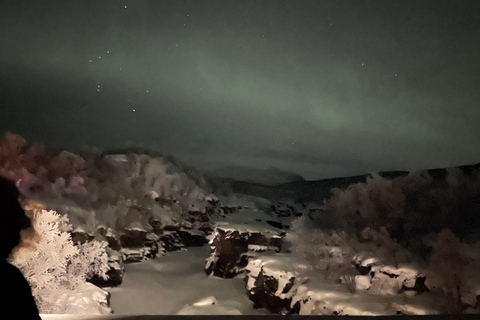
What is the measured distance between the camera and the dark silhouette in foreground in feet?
2.97

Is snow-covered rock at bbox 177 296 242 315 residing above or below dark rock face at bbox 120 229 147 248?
below

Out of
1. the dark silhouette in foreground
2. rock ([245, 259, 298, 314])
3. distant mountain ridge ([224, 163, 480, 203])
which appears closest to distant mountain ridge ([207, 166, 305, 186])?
distant mountain ridge ([224, 163, 480, 203])

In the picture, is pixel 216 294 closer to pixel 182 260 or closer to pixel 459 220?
pixel 182 260

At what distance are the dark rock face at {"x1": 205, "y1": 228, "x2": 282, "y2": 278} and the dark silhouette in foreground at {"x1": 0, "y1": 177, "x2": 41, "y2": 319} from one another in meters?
13.1

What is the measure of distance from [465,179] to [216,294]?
327 inches

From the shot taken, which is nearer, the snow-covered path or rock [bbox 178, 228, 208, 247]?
the snow-covered path

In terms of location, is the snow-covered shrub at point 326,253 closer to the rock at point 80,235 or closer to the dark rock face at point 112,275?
the dark rock face at point 112,275

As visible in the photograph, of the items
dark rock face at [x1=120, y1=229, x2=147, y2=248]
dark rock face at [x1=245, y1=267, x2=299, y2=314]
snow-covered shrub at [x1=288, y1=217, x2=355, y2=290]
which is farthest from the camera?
dark rock face at [x1=120, y1=229, x2=147, y2=248]

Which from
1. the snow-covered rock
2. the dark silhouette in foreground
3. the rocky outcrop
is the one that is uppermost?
the dark silhouette in foreground

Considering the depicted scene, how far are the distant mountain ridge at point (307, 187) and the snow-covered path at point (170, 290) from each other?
5257 mm

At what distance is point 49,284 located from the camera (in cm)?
731

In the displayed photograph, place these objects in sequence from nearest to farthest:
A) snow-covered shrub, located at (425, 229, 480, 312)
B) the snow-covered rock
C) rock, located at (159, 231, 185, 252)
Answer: snow-covered shrub, located at (425, 229, 480, 312) → the snow-covered rock → rock, located at (159, 231, 185, 252)

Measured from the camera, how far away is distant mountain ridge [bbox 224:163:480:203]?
1244cm

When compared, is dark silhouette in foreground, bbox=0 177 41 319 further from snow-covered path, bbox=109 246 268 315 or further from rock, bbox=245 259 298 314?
snow-covered path, bbox=109 246 268 315
